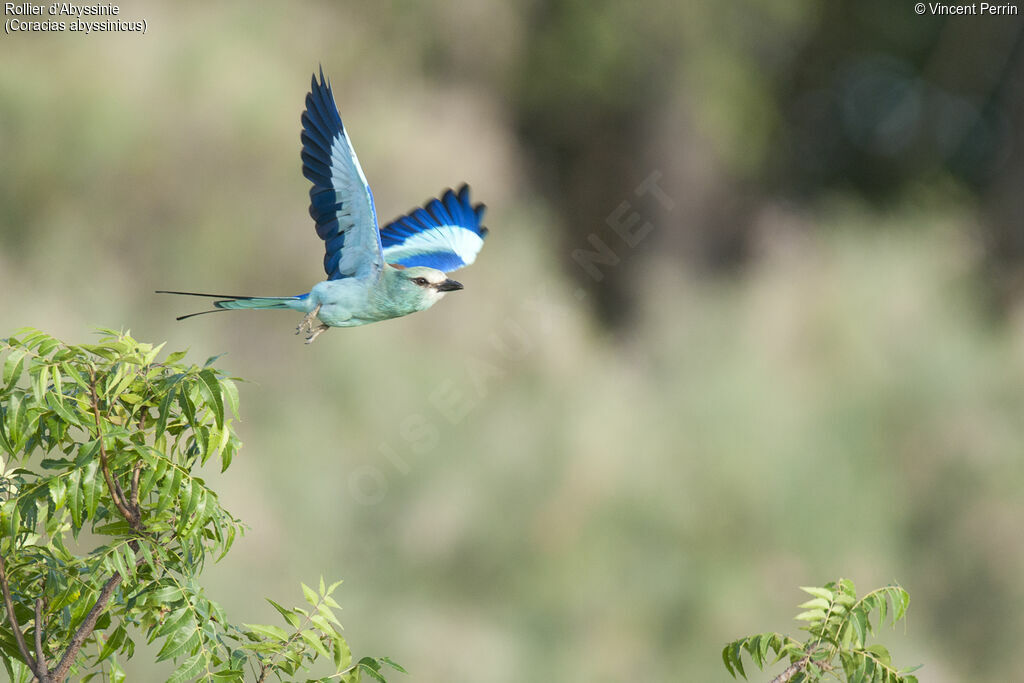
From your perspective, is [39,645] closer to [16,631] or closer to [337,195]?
[16,631]

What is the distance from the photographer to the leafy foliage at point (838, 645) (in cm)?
211

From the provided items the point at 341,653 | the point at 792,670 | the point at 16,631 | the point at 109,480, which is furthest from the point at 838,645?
the point at 16,631

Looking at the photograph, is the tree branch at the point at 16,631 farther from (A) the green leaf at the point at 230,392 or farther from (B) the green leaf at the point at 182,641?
(A) the green leaf at the point at 230,392

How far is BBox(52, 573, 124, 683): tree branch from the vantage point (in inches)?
75.7

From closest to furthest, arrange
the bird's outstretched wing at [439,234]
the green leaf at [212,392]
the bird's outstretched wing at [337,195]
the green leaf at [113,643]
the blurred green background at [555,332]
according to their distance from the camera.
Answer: the green leaf at [212,392]
the green leaf at [113,643]
the bird's outstretched wing at [337,195]
the bird's outstretched wing at [439,234]
the blurred green background at [555,332]

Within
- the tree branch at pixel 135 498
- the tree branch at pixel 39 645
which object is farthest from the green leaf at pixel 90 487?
the tree branch at pixel 39 645

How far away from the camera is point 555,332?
1107 centimetres

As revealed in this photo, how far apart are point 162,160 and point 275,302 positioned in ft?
25.4

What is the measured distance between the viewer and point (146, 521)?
1997 mm

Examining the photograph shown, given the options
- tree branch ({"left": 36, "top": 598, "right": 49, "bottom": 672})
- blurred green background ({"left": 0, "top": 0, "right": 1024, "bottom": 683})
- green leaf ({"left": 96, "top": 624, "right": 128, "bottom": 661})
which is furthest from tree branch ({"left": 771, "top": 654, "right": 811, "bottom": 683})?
blurred green background ({"left": 0, "top": 0, "right": 1024, "bottom": 683})

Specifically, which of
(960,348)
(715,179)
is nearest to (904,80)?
(715,179)

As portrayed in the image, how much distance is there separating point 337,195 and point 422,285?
345 millimetres

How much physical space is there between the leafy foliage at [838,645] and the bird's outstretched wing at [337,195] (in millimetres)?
1058

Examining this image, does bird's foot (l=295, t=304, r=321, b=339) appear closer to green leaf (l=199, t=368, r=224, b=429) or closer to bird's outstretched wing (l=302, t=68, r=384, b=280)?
bird's outstretched wing (l=302, t=68, r=384, b=280)
